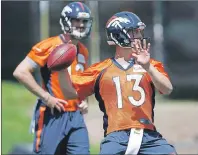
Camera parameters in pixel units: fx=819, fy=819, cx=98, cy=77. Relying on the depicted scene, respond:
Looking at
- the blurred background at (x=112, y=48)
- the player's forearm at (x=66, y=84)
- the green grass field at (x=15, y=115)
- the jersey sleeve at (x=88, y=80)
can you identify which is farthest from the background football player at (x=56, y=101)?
the blurred background at (x=112, y=48)

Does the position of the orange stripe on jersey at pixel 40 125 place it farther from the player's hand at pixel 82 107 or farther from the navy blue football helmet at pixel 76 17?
the navy blue football helmet at pixel 76 17

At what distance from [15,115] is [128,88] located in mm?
7858

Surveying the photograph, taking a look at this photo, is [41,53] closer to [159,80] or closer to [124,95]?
[124,95]

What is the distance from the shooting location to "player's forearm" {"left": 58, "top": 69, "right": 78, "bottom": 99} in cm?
629

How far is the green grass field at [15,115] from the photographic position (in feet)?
37.3

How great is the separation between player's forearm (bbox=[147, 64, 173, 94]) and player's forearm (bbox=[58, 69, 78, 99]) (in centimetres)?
77

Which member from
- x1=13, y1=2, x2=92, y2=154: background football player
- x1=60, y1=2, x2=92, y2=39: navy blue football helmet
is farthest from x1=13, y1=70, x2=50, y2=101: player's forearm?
x1=60, y1=2, x2=92, y2=39: navy blue football helmet

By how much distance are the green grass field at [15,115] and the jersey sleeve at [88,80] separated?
4.52m

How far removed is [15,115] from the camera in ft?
44.3

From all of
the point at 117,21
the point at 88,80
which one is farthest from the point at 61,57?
the point at 117,21

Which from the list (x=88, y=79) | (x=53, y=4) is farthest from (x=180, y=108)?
(x=88, y=79)

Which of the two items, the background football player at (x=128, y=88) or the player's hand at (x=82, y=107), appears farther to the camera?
the player's hand at (x=82, y=107)

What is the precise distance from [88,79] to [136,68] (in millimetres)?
375

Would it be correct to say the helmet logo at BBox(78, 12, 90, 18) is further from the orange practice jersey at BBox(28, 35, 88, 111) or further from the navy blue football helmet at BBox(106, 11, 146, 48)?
the navy blue football helmet at BBox(106, 11, 146, 48)
